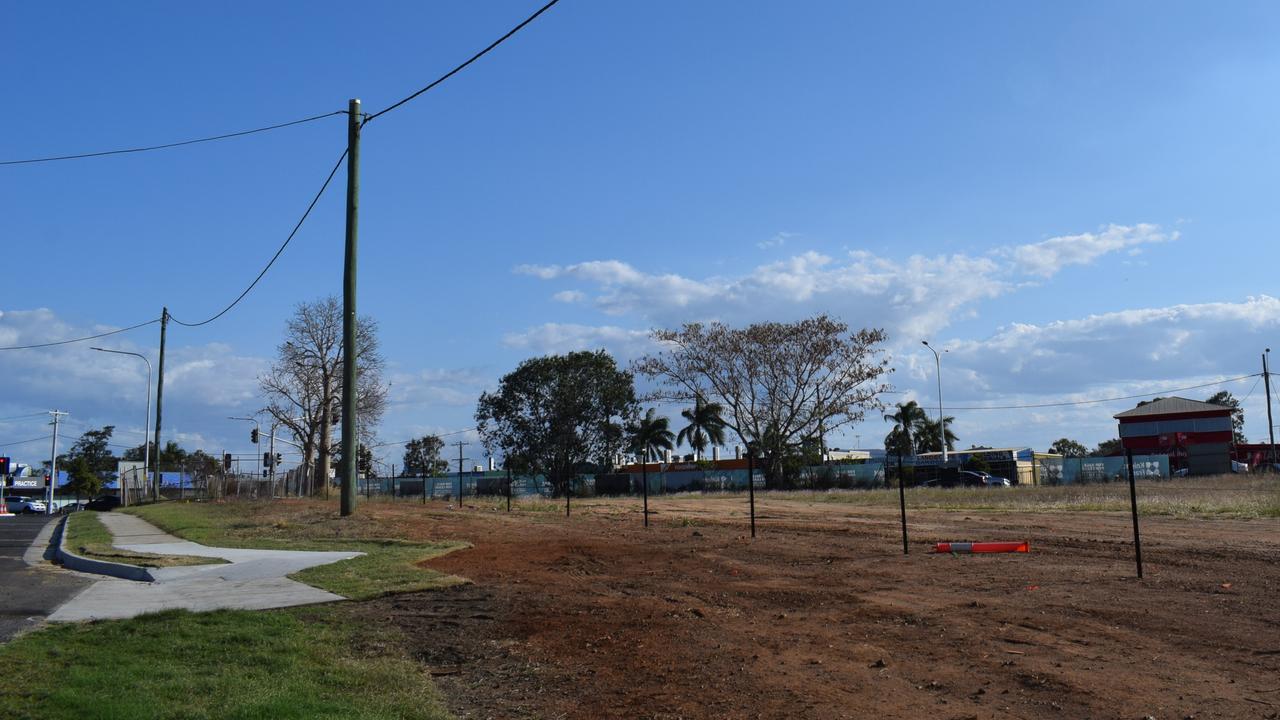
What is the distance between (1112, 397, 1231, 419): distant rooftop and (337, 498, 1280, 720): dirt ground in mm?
86928

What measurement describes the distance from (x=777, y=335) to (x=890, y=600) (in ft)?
172

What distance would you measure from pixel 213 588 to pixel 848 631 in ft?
26.9

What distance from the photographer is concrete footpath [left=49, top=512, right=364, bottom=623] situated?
10.8 m

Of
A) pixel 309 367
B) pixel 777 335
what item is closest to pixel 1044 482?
pixel 777 335

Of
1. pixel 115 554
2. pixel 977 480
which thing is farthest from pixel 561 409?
pixel 115 554

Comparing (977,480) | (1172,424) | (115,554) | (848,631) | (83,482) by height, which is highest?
(1172,424)

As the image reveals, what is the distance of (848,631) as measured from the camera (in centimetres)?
921

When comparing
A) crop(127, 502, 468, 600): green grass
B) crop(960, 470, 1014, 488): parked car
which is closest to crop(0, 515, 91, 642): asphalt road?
crop(127, 502, 468, 600): green grass

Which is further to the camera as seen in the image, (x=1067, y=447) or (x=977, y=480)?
(x=1067, y=447)

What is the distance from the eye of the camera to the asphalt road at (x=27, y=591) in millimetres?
10036

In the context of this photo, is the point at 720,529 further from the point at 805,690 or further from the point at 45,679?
the point at 45,679

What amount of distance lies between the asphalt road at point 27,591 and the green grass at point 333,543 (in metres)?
2.91

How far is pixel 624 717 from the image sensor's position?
652 cm

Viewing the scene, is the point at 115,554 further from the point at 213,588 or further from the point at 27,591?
the point at 213,588
